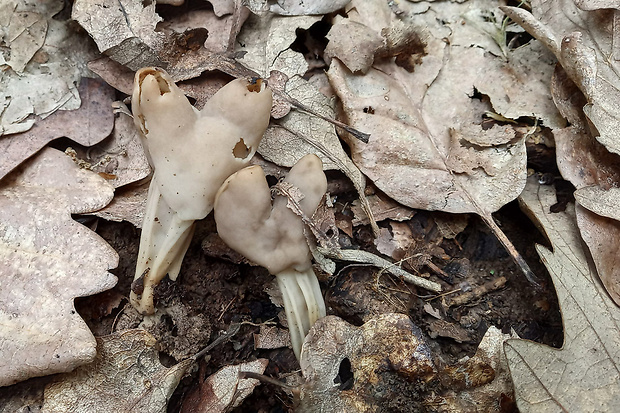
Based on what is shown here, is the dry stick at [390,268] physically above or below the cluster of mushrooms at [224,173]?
below

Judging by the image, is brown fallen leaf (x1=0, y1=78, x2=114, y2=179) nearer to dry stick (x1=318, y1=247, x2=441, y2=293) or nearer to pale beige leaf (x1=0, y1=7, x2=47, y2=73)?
pale beige leaf (x1=0, y1=7, x2=47, y2=73)

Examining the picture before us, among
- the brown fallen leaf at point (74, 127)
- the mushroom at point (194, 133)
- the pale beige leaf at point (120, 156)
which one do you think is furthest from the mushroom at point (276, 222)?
the brown fallen leaf at point (74, 127)

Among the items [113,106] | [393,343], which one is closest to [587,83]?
[393,343]

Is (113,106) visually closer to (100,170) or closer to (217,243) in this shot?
(100,170)

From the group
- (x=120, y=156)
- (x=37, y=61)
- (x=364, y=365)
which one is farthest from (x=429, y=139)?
(x=37, y=61)

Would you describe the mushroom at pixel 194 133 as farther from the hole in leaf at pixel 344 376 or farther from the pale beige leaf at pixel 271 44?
the hole in leaf at pixel 344 376

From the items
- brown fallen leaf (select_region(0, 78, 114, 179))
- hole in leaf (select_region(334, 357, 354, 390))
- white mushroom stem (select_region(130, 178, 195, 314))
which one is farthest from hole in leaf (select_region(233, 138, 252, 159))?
hole in leaf (select_region(334, 357, 354, 390))
